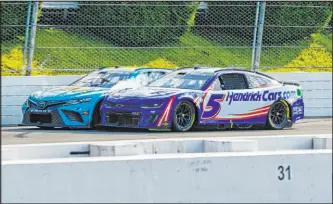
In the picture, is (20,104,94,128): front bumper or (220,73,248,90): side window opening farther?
(220,73,248,90): side window opening

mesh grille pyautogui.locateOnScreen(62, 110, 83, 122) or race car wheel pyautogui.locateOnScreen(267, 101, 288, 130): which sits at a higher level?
race car wheel pyautogui.locateOnScreen(267, 101, 288, 130)

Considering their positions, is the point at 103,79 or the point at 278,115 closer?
the point at 278,115

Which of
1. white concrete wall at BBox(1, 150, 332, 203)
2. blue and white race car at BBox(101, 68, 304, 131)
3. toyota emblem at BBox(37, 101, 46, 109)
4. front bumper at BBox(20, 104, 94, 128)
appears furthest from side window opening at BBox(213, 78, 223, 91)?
white concrete wall at BBox(1, 150, 332, 203)

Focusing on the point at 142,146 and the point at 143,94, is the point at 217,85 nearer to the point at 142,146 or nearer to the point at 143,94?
the point at 143,94

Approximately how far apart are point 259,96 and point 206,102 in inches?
46.2

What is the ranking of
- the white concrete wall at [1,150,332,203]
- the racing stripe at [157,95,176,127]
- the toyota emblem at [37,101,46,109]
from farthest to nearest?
1. the toyota emblem at [37,101,46,109]
2. the racing stripe at [157,95,176,127]
3. the white concrete wall at [1,150,332,203]

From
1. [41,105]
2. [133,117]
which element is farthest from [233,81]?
[41,105]

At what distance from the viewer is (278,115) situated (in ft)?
52.1

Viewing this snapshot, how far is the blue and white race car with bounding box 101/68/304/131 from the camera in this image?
1429 cm

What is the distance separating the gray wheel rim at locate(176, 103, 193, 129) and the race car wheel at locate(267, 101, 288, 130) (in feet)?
5.75

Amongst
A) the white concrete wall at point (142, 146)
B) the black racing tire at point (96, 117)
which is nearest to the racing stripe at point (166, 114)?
the black racing tire at point (96, 117)

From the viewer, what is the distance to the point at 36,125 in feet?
49.7

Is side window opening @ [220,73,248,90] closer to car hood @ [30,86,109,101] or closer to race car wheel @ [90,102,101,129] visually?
car hood @ [30,86,109,101]

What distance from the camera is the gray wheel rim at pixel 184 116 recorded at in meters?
14.5
